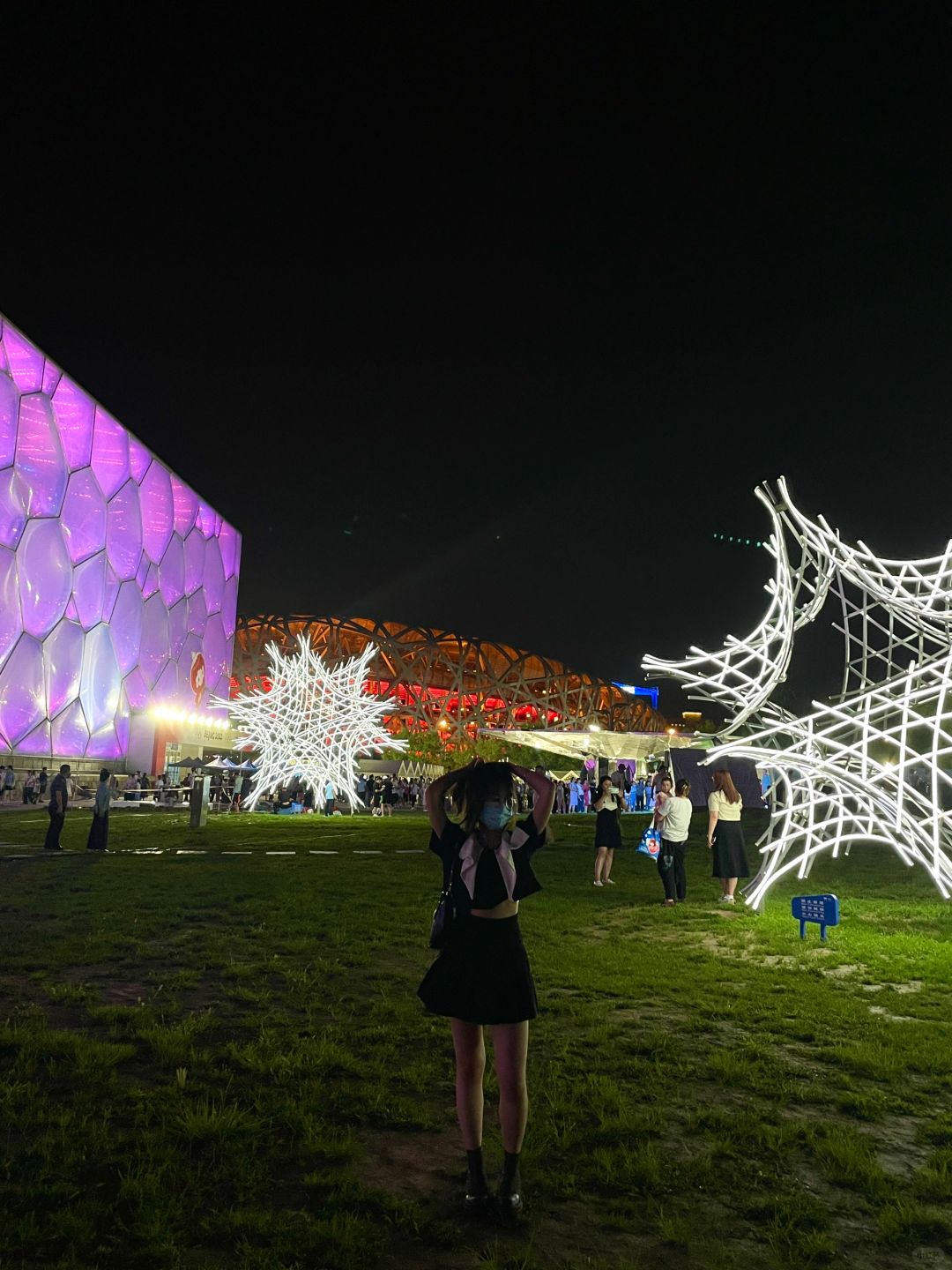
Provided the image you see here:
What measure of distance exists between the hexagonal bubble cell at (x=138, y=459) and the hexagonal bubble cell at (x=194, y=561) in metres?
5.26

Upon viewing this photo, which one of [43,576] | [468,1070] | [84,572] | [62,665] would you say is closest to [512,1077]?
[468,1070]

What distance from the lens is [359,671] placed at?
79.4ft

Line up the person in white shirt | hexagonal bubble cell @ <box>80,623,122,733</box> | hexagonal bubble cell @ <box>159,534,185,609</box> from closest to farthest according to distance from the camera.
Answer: the person in white shirt → hexagonal bubble cell @ <box>80,623,122,733</box> → hexagonal bubble cell @ <box>159,534,185,609</box>

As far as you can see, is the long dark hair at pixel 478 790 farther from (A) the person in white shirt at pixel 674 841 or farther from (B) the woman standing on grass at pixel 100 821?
(B) the woman standing on grass at pixel 100 821

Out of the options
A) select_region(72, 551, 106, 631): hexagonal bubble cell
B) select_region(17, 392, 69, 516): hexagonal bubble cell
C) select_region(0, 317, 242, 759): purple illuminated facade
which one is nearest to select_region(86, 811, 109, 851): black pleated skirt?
select_region(0, 317, 242, 759): purple illuminated facade

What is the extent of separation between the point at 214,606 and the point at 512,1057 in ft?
152

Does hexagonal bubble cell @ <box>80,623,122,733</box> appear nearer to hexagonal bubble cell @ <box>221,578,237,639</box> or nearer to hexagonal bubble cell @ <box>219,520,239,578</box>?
hexagonal bubble cell @ <box>221,578,237,639</box>

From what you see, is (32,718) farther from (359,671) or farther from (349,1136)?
(349,1136)

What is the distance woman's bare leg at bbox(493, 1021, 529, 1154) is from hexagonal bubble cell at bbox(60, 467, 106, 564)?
32.4 metres

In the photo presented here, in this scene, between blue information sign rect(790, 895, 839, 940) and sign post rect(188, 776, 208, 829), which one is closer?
blue information sign rect(790, 895, 839, 940)

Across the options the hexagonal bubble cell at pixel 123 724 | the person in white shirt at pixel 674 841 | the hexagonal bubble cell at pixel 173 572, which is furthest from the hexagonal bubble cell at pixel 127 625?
the person in white shirt at pixel 674 841

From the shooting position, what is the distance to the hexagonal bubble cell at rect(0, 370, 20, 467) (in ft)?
91.7

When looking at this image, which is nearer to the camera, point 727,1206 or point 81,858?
point 727,1206

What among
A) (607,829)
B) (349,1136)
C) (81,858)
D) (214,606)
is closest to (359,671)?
(81,858)
